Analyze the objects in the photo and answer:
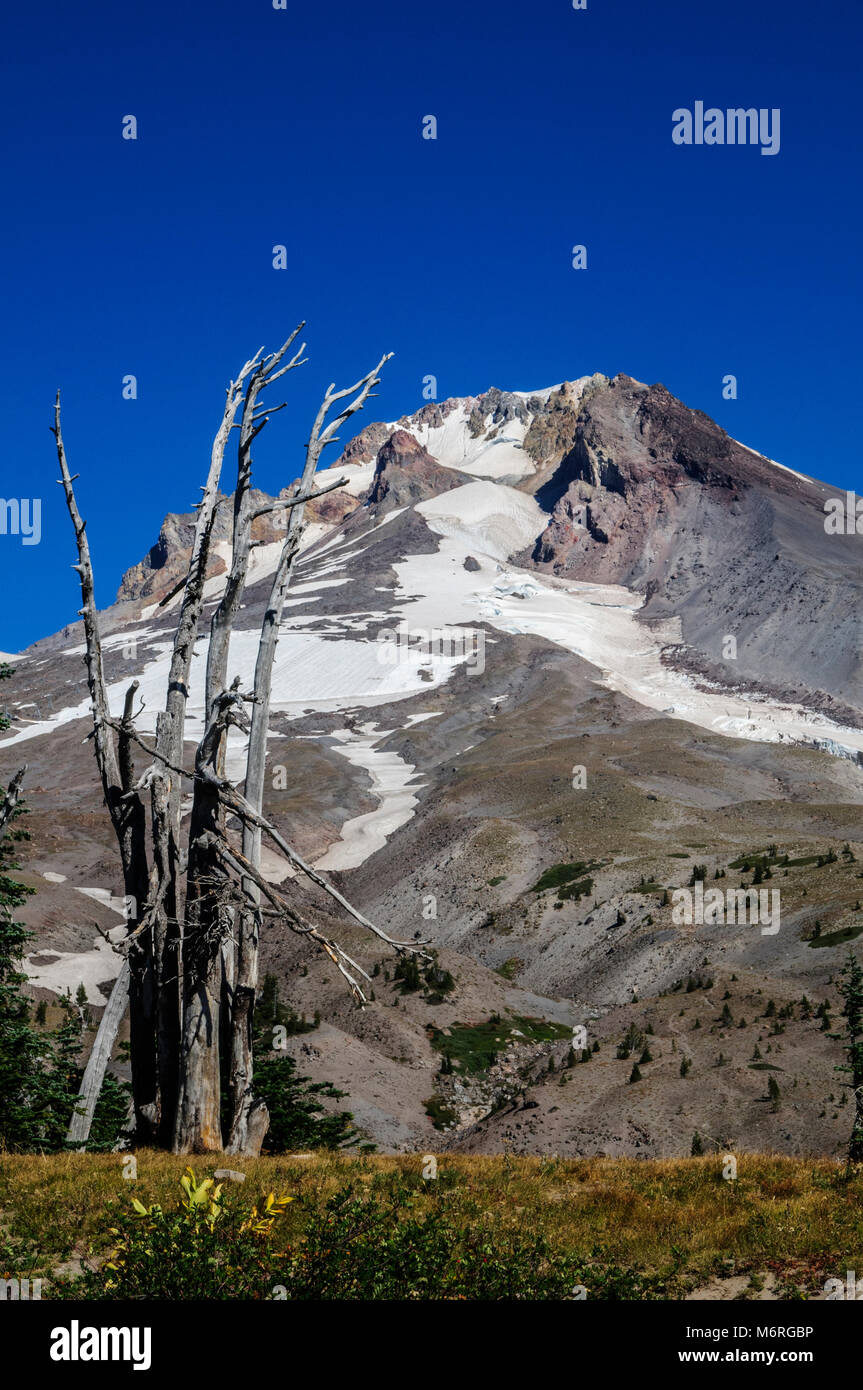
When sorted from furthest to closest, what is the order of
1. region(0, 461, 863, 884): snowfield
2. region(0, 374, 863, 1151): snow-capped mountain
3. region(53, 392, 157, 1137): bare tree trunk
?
region(0, 461, 863, 884): snowfield
region(0, 374, 863, 1151): snow-capped mountain
region(53, 392, 157, 1137): bare tree trunk

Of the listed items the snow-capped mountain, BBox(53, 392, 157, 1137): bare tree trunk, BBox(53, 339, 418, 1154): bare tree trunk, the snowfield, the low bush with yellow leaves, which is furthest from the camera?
the snowfield

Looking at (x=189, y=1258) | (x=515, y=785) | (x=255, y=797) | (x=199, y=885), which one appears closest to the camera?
(x=189, y=1258)

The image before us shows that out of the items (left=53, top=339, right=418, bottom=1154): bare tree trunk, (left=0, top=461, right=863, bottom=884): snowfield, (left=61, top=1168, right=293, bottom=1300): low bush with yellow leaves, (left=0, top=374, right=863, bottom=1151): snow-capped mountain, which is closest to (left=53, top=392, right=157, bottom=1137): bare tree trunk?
(left=53, top=339, right=418, bottom=1154): bare tree trunk

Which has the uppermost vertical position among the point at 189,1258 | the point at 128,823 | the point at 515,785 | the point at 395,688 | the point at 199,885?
the point at 395,688

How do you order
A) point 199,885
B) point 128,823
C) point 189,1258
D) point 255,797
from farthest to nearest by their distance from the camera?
point 255,797 < point 128,823 < point 199,885 < point 189,1258

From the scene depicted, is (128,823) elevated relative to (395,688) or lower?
lower

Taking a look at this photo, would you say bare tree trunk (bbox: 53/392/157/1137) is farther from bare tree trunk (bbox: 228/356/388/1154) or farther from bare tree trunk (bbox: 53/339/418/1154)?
bare tree trunk (bbox: 228/356/388/1154)

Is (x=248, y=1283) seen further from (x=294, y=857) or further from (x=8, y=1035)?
(x=8, y=1035)

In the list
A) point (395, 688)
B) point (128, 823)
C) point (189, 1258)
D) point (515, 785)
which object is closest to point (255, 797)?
point (128, 823)

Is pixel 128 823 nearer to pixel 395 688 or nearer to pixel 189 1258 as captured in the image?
pixel 189 1258
